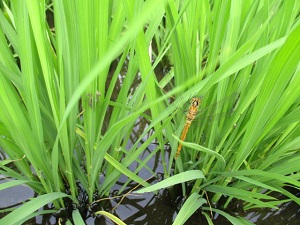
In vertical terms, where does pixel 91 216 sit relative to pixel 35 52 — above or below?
below

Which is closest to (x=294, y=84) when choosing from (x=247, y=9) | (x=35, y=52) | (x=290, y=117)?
(x=290, y=117)

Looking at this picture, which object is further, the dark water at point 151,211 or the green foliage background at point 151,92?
the dark water at point 151,211

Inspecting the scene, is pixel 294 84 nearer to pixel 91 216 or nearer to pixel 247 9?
pixel 247 9

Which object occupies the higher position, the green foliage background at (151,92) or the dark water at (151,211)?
the green foliage background at (151,92)

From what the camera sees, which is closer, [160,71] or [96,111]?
[96,111]

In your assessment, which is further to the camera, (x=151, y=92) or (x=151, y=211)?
(x=151, y=211)

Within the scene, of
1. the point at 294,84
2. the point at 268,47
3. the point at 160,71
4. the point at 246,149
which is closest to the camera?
the point at 268,47

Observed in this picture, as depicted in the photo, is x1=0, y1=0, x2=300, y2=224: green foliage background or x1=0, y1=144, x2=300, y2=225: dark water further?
x1=0, y1=144, x2=300, y2=225: dark water

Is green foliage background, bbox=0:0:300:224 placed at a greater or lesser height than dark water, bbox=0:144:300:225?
greater

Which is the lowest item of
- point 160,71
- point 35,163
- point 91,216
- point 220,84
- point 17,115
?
point 91,216

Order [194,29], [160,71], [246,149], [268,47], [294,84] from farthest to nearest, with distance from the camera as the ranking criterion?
[160,71]
[194,29]
[246,149]
[294,84]
[268,47]

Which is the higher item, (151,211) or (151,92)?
(151,92)
